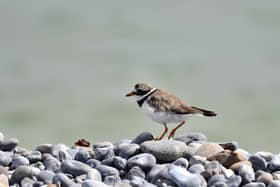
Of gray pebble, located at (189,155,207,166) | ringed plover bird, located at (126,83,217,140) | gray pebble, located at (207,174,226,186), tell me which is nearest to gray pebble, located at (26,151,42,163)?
ringed plover bird, located at (126,83,217,140)

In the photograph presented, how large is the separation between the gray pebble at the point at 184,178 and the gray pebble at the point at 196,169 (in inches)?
5.6

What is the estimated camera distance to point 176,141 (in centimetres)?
527

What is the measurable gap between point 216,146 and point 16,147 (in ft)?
4.67

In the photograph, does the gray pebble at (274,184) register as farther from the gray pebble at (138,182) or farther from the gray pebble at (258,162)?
the gray pebble at (138,182)

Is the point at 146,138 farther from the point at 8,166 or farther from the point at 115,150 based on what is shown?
the point at 8,166

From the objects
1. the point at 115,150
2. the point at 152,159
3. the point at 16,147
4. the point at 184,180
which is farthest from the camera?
the point at 16,147

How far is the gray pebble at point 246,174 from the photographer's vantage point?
4824 mm

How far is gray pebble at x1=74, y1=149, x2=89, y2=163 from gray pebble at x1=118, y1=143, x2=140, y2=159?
21 cm

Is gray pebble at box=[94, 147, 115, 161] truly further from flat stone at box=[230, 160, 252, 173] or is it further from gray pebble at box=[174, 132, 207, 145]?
flat stone at box=[230, 160, 252, 173]

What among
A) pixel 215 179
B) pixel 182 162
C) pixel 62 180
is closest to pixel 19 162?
pixel 62 180

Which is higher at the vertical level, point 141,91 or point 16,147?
point 141,91

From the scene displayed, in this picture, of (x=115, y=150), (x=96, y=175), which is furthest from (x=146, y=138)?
(x=96, y=175)

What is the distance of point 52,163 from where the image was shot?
517cm

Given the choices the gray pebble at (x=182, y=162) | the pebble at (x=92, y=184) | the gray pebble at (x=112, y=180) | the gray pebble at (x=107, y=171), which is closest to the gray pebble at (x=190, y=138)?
the gray pebble at (x=182, y=162)
